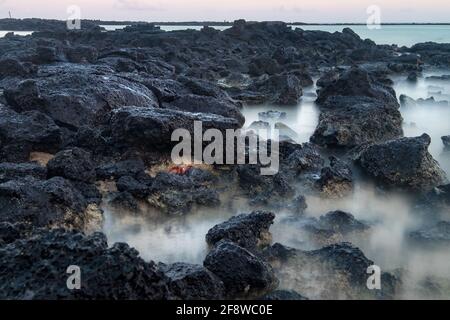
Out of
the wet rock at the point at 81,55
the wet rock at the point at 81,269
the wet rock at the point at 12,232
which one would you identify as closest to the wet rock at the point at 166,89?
the wet rock at the point at 12,232

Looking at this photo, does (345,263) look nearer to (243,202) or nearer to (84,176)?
(243,202)

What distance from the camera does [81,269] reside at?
396cm

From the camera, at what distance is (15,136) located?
912 centimetres

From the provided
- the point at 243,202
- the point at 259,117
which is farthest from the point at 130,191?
the point at 259,117

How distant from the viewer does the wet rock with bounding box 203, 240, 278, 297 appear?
203 inches

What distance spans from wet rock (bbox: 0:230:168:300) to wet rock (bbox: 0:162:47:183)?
11.7 feet

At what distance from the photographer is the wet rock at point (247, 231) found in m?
6.33

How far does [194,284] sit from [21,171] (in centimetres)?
441

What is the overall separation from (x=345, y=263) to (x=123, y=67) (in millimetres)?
16563

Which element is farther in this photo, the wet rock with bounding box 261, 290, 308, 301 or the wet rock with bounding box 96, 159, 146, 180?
the wet rock with bounding box 96, 159, 146, 180

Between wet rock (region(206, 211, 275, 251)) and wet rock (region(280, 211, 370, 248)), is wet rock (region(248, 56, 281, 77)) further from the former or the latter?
wet rock (region(206, 211, 275, 251))

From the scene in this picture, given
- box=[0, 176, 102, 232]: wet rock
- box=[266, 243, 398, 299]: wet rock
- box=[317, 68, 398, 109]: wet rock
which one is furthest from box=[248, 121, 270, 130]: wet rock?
box=[266, 243, 398, 299]: wet rock

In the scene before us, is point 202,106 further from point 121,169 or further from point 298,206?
point 298,206

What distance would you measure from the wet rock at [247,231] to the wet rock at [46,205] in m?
1.90
